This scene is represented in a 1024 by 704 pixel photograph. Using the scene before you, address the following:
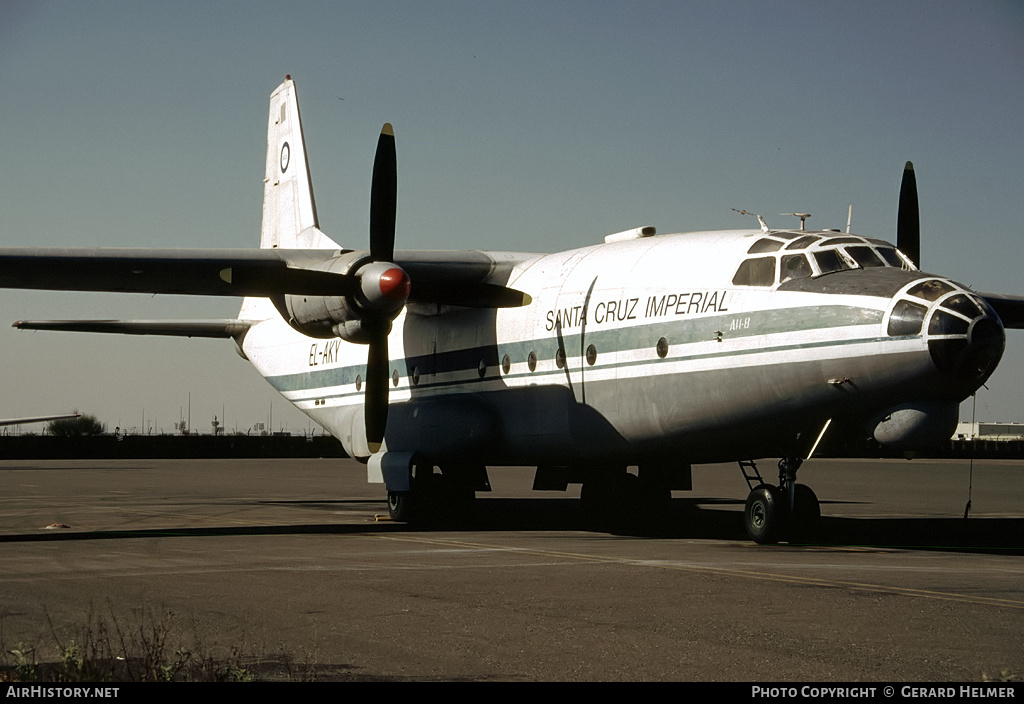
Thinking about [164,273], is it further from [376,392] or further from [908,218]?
[908,218]

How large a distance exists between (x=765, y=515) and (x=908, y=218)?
6595 mm

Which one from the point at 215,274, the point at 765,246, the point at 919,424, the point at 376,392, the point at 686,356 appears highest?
the point at 215,274

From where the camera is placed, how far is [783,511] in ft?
48.7

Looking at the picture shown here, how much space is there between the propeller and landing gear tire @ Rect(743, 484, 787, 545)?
5.93m

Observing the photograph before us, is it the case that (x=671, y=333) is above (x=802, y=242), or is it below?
below

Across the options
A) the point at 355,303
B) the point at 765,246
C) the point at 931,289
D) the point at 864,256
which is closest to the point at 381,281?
the point at 355,303

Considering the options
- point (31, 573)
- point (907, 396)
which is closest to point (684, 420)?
point (907, 396)

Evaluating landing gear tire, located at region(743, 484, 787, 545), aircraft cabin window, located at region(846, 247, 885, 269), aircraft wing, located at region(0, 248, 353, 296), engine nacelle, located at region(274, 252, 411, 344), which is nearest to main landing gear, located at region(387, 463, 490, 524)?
engine nacelle, located at region(274, 252, 411, 344)

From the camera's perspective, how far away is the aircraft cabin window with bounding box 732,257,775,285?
15.0 metres

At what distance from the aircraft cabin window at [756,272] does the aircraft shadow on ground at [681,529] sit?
11.5ft

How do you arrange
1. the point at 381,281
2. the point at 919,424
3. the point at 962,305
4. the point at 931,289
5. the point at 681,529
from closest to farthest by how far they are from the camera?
the point at 962,305
the point at 931,289
the point at 919,424
the point at 381,281
the point at 681,529

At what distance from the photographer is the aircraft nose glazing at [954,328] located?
42.4ft

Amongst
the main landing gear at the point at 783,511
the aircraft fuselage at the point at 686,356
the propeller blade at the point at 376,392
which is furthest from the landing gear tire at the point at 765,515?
the propeller blade at the point at 376,392

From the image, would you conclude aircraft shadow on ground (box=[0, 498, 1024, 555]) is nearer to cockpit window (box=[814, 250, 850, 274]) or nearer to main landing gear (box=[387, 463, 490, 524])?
main landing gear (box=[387, 463, 490, 524])
